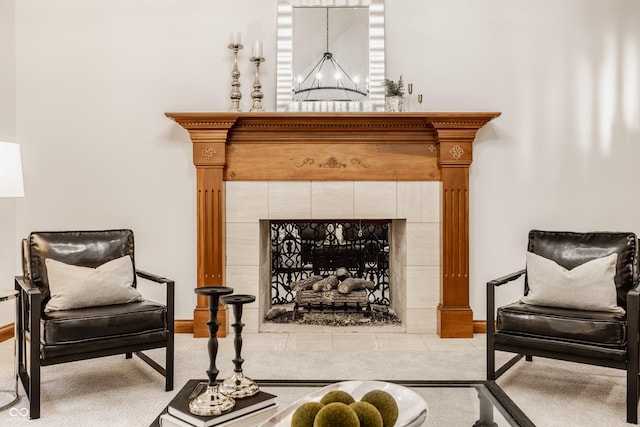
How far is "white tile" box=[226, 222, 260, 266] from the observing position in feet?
13.8

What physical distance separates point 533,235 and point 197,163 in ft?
8.18

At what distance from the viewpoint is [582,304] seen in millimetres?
2865

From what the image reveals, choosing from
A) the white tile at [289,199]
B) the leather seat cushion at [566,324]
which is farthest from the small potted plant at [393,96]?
the leather seat cushion at [566,324]

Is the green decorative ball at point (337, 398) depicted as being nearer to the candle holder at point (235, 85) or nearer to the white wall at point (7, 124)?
the candle holder at point (235, 85)

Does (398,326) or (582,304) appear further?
(398,326)

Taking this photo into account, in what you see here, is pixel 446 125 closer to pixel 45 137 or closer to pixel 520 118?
pixel 520 118

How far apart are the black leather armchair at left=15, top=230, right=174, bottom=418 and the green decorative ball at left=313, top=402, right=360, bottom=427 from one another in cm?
166

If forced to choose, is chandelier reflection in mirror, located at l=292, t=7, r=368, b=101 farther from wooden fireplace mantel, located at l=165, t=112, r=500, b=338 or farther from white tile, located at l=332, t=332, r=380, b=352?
white tile, located at l=332, t=332, r=380, b=352

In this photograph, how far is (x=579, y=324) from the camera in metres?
2.68

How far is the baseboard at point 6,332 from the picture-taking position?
13.0 feet

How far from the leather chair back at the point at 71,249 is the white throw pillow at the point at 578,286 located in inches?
96.8

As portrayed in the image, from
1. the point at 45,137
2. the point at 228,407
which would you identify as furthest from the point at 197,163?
the point at 228,407

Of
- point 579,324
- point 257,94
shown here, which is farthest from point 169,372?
point 257,94

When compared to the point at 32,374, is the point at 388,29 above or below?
above
